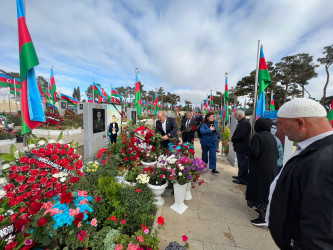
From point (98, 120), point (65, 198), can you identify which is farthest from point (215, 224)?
point (98, 120)

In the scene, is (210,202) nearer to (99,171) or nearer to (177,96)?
(99,171)

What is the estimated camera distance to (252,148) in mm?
2430

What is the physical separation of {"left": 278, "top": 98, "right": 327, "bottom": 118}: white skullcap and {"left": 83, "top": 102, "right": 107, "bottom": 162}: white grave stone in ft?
15.0

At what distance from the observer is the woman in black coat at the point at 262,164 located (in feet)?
7.83

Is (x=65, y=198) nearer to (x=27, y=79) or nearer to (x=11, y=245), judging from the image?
(x=11, y=245)

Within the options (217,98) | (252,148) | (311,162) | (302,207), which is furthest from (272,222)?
(217,98)

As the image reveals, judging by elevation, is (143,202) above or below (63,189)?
below

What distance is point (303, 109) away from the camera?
94 centimetres

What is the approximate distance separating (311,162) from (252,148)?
5.66 feet

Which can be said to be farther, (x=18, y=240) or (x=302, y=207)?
(x=18, y=240)

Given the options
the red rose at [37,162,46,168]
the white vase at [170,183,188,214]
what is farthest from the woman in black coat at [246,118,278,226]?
the red rose at [37,162,46,168]

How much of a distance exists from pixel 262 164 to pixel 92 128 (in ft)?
15.1

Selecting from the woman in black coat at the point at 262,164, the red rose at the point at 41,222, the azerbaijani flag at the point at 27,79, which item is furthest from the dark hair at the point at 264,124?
the azerbaijani flag at the point at 27,79

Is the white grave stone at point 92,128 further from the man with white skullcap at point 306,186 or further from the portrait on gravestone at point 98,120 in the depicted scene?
the man with white skullcap at point 306,186
